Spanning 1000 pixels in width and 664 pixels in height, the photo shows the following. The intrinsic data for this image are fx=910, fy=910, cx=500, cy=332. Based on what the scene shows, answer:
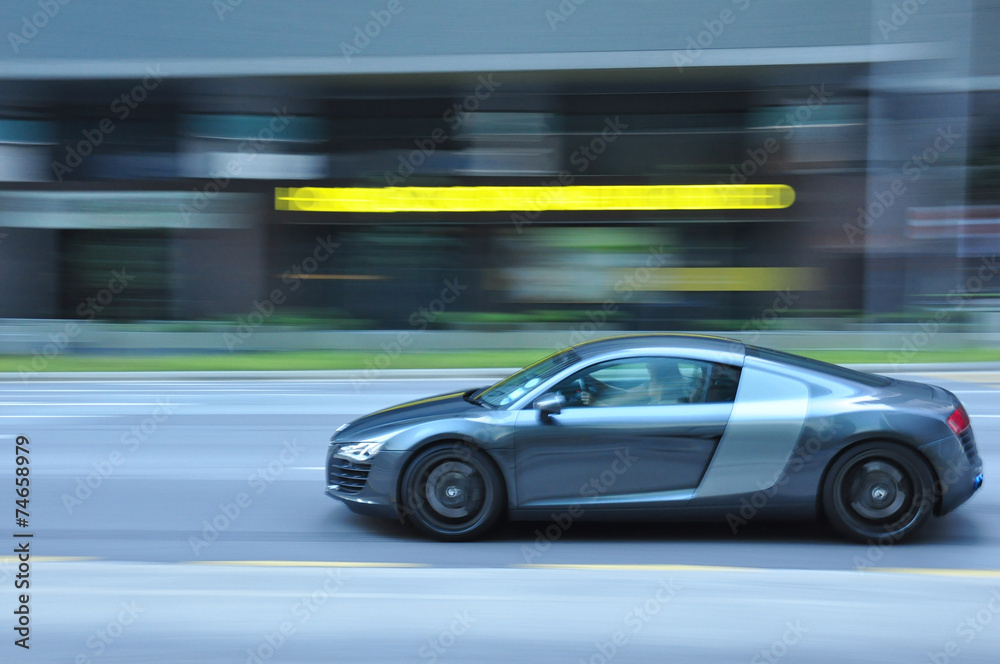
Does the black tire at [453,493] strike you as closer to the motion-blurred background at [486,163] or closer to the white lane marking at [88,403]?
the white lane marking at [88,403]

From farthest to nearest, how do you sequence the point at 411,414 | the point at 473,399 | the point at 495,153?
the point at 495,153, the point at 473,399, the point at 411,414

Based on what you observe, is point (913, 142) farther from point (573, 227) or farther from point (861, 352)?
point (573, 227)

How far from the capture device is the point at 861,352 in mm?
18734

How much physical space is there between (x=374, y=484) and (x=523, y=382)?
3.61 feet

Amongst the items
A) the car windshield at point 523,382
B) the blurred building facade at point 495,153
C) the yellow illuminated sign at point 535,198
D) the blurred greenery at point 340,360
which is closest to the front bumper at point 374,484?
the car windshield at point 523,382

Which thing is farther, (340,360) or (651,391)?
(340,360)

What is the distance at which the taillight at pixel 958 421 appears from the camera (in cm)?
512

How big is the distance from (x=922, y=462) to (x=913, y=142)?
1778 cm

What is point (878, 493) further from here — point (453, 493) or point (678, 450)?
point (453, 493)

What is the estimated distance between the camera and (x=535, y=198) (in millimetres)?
21875

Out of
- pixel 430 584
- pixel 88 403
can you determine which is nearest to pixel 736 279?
pixel 88 403

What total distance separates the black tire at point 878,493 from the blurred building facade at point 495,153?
52.8 ft

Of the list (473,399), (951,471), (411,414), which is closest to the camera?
(951,471)

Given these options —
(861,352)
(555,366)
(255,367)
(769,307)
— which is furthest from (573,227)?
(555,366)
